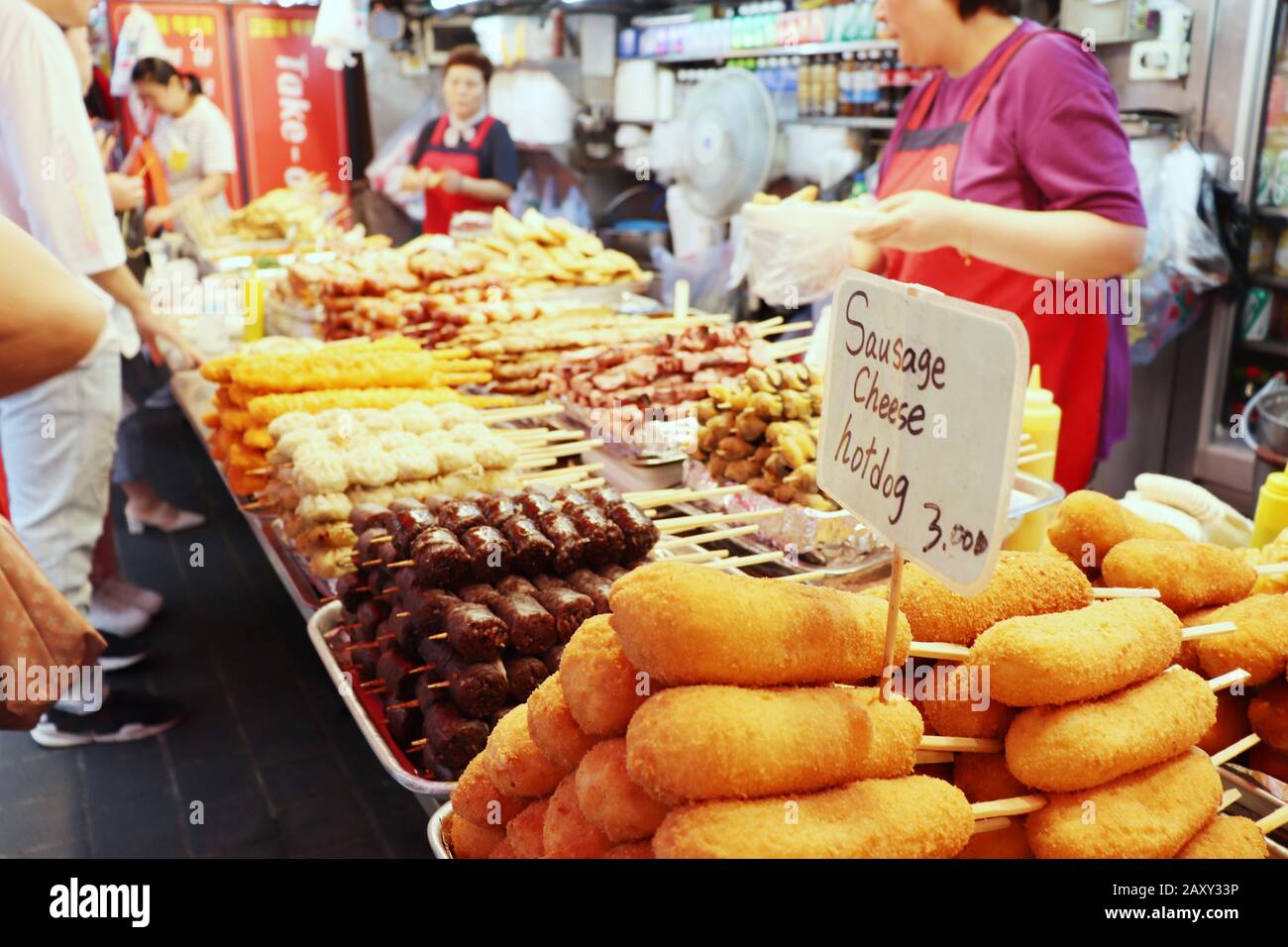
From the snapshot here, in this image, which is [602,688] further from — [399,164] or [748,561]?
[399,164]


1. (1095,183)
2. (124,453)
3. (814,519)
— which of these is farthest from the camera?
(124,453)

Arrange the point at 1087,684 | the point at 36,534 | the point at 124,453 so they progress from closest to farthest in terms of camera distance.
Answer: the point at 1087,684 → the point at 36,534 → the point at 124,453

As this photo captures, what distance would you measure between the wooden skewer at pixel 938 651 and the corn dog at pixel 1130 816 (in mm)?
220

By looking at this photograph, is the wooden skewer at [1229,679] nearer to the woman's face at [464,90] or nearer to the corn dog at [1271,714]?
the corn dog at [1271,714]

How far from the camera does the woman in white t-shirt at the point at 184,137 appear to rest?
849cm

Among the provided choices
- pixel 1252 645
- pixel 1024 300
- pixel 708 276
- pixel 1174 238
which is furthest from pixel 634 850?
pixel 708 276

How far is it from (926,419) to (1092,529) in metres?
0.81

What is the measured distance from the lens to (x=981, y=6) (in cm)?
348
